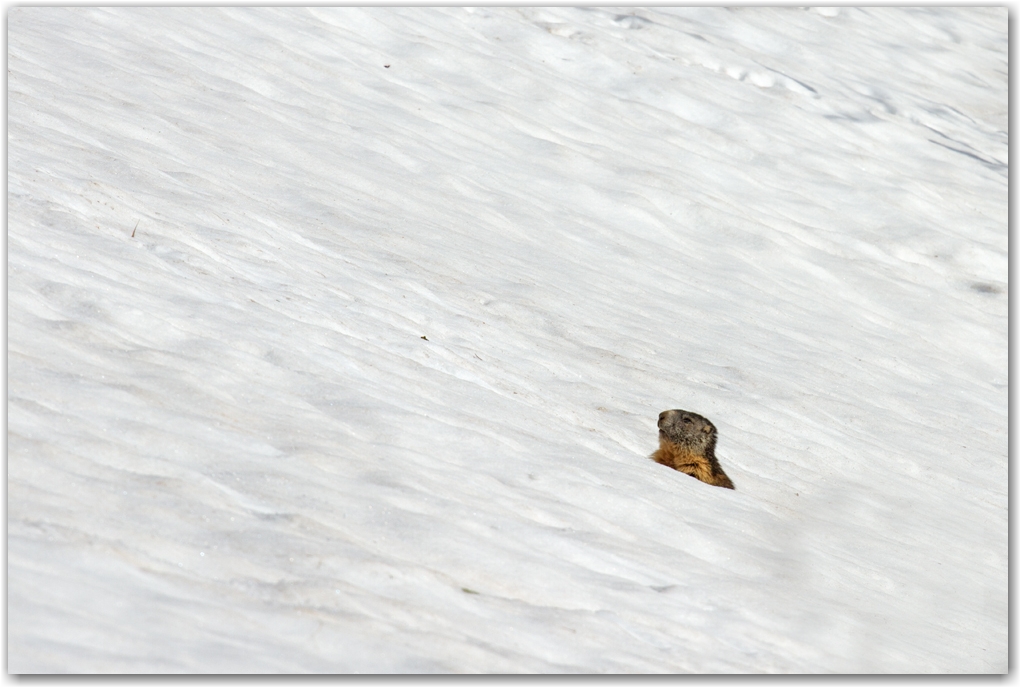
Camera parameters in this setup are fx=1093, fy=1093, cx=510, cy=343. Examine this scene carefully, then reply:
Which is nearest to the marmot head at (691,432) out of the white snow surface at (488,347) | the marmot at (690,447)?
the marmot at (690,447)

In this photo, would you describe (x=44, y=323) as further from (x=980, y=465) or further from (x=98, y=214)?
(x=980, y=465)

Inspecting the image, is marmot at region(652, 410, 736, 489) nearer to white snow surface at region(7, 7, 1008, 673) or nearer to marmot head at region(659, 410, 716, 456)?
marmot head at region(659, 410, 716, 456)

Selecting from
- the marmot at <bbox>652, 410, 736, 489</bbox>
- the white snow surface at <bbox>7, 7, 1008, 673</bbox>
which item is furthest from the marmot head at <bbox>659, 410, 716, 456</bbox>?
the white snow surface at <bbox>7, 7, 1008, 673</bbox>

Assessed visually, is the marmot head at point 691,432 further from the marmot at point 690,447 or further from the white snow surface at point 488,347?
the white snow surface at point 488,347

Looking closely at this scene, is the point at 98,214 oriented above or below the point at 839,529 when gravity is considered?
above

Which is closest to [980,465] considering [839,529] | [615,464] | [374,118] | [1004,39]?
[839,529]

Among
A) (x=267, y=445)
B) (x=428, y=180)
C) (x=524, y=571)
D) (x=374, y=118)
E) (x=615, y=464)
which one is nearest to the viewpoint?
(x=524, y=571)

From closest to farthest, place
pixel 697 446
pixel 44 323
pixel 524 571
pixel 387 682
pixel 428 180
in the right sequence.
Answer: pixel 387 682 → pixel 524 571 → pixel 44 323 → pixel 697 446 → pixel 428 180
